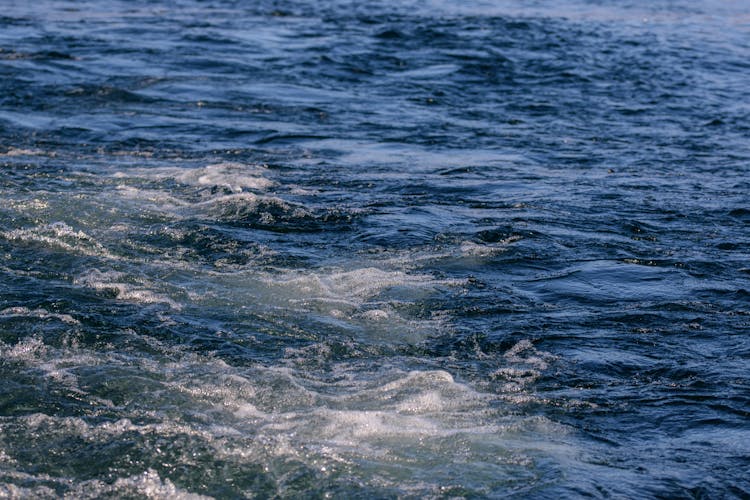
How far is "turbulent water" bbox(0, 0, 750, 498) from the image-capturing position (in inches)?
172

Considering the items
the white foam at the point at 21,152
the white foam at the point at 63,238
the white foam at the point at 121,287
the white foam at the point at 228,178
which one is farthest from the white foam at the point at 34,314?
the white foam at the point at 21,152

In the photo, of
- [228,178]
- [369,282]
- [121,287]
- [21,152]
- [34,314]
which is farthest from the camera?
[21,152]

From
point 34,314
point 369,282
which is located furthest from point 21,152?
point 369,282

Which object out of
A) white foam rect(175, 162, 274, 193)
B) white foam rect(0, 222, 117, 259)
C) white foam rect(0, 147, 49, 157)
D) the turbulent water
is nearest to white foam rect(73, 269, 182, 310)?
the turbulent water

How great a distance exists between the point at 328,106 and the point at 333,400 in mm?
7521

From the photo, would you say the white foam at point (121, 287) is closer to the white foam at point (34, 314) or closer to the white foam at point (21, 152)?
the white foam at point (34, 314)

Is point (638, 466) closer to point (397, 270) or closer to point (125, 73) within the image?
point (397, 270)

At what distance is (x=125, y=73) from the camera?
13.1m

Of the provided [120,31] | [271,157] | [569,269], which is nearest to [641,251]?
[569,269]

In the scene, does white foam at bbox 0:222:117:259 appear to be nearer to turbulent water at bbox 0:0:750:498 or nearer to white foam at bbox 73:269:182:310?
turbulent water at bbox 0:0:750:498

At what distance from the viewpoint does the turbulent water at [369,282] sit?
438cm

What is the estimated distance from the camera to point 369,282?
6.42 meters

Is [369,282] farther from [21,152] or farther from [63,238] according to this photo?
[21,152]

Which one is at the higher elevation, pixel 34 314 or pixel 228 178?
pixel 34 314
